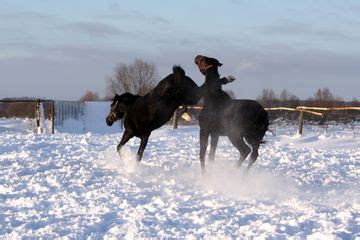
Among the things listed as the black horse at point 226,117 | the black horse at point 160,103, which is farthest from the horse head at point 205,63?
the black horse at point 160,103

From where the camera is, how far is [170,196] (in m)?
5.82

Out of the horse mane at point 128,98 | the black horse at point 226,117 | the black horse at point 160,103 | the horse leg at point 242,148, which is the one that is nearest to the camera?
the black horse at point 226,117

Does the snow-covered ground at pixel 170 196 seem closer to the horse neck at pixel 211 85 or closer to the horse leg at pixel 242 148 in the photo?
the horse leg at pixel 242 148

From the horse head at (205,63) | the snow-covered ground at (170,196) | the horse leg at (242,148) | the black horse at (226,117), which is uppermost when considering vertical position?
the horse head at (205,63)

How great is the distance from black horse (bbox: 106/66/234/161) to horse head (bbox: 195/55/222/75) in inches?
10.2

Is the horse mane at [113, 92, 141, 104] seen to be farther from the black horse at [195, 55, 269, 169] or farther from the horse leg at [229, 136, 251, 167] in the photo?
the horse leg at [229, 136, 251, 167]

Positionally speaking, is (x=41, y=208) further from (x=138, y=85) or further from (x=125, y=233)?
(x=138, y=85)

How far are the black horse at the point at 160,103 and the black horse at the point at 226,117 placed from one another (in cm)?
20

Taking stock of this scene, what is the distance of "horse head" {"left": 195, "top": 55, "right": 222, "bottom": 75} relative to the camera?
7488mm

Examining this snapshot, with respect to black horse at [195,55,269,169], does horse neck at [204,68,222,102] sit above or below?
above

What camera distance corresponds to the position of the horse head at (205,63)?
7.49 m

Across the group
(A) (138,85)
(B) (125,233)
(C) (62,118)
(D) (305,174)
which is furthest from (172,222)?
(A) (138,85)

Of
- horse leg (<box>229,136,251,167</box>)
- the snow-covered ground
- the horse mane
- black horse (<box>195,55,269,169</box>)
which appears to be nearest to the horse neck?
black horse (<box>195,55,269,169</box>)

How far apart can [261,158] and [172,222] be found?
5575 mm
